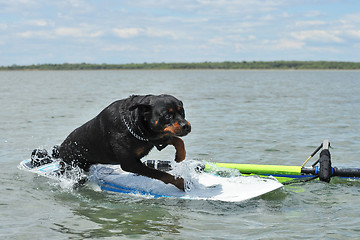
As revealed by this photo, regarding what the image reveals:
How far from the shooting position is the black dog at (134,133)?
6.36 m

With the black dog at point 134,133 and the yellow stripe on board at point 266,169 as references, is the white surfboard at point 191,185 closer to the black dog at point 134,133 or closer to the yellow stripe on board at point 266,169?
the black dog at point 134,133

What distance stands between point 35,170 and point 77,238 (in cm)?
336

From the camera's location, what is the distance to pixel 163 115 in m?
6.34

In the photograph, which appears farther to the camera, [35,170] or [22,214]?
[35,170]

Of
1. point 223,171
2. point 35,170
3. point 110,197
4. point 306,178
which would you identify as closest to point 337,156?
point 306,178

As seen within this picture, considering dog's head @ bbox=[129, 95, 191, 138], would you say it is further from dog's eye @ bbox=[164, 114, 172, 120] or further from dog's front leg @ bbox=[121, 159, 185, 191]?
dog's front leg @ bbox=[121, 159, 185, 191]

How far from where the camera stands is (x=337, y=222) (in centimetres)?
647

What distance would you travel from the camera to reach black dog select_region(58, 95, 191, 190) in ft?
20.9

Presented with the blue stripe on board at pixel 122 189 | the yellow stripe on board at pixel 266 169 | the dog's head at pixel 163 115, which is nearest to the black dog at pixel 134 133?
the dog's head at pixel 163 115

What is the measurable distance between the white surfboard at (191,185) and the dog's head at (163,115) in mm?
1416

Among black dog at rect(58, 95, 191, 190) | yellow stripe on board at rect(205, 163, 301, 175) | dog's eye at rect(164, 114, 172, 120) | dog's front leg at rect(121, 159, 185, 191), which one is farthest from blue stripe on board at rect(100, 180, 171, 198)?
dog's eye at rect(164, 114, 172, 120)

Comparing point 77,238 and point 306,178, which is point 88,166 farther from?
point 306,178

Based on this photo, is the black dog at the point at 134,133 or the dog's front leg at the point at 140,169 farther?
the dog's front leg at the point at 140,169

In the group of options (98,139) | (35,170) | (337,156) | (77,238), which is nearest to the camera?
(77,238)
